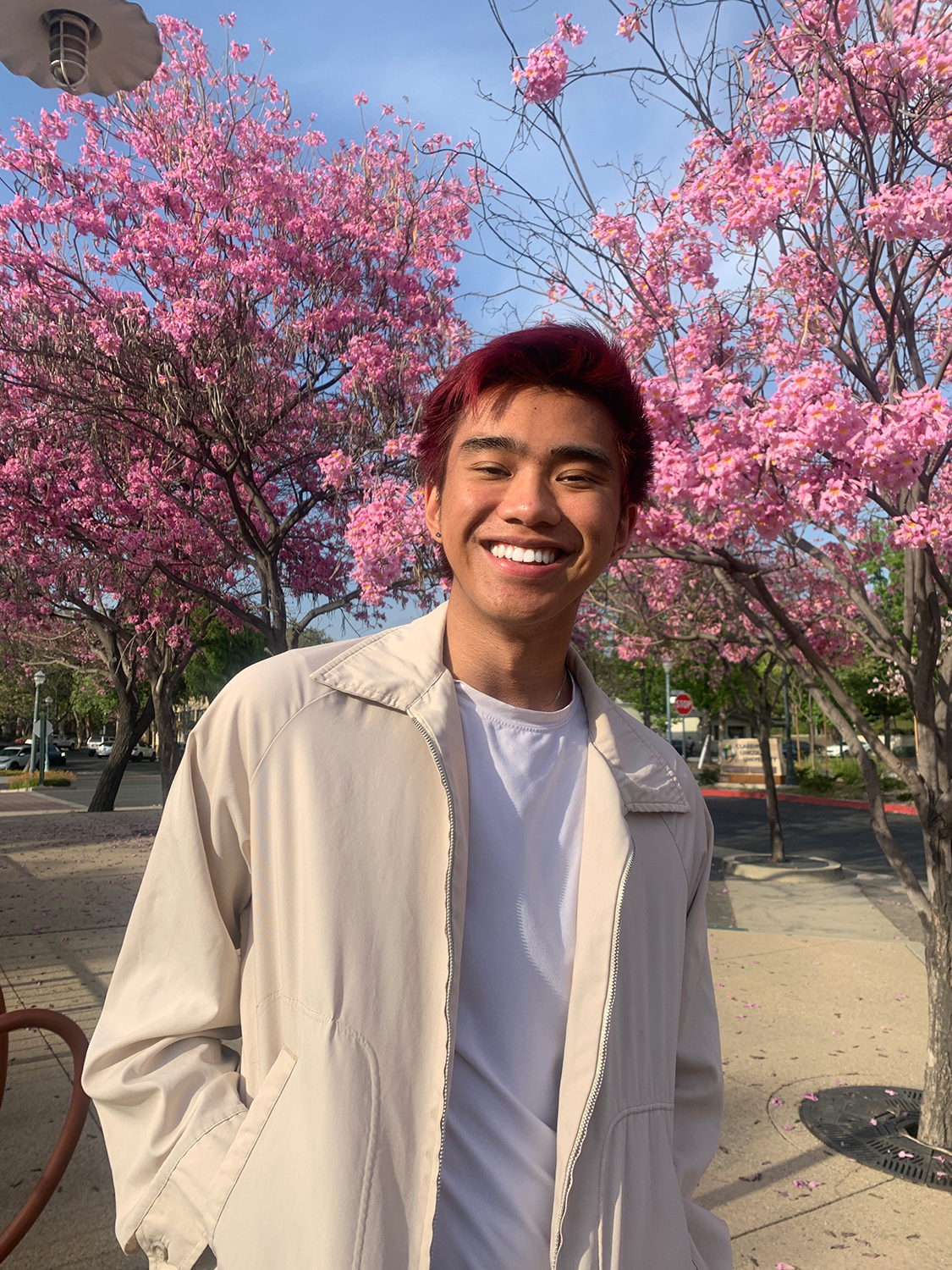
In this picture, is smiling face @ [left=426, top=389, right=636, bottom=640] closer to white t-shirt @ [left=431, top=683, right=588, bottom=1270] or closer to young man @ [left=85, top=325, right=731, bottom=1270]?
young man @ [left=85, top=325, right=731, bottom=1270]

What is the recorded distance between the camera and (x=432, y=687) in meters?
1.46

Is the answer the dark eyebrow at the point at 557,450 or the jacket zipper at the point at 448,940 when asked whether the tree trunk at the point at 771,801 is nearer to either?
the dark eyebrow at the point at 557,450

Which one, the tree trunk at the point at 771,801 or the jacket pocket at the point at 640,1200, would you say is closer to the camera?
the jacket pocket at the point at 640,1200

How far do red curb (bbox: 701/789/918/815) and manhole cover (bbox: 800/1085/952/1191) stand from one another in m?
16.4

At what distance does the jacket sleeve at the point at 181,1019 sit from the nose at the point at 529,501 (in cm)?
53

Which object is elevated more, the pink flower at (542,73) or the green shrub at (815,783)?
the pink flower at (542,73)

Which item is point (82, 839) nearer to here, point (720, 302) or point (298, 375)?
point (298, 375)

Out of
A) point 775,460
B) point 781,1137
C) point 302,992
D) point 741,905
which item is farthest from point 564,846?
point 741,905

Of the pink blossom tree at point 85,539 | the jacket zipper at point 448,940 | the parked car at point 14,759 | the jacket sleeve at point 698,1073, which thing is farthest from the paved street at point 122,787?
the jacket zipper at point 448,940

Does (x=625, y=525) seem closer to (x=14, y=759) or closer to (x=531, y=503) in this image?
(x=531, y=503)

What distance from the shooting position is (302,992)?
1.24 m

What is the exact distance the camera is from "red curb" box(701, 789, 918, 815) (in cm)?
2259

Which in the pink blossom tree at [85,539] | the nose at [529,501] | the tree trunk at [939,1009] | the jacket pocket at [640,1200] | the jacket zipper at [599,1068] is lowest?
the tree trunk at [939,1009]

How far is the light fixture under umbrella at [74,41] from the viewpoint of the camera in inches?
182
